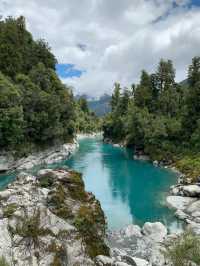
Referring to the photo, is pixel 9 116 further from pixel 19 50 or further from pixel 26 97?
pixel 19 50

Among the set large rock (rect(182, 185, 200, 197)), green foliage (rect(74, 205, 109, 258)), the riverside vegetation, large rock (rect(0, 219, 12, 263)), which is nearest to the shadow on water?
large rock (rect(182, 185, 200, 197))

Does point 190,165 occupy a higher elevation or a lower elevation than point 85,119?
lower

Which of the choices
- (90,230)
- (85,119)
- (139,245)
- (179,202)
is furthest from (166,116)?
(85,119)

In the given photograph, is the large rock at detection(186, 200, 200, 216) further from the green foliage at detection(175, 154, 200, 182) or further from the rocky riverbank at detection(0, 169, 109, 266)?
the rocky riverbank at detection(0, 169, 109, 266)

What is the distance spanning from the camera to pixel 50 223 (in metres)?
20.1

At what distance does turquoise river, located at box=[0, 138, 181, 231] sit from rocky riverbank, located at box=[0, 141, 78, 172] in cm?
228

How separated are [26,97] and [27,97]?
0.16m

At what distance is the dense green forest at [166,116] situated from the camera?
5444 cm

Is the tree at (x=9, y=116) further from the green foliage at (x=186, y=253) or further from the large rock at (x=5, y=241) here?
the green foliage at (x=186, y=253)

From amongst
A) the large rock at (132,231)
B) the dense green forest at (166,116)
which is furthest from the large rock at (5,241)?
the dense green forest at (166,116)

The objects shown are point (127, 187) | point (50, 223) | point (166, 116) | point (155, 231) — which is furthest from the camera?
point (166, 116)

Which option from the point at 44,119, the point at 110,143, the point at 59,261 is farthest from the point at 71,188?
the point at 110,143

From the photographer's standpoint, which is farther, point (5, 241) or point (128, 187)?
point (128, 187)

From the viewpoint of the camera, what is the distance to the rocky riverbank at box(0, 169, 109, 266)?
18.1 m
